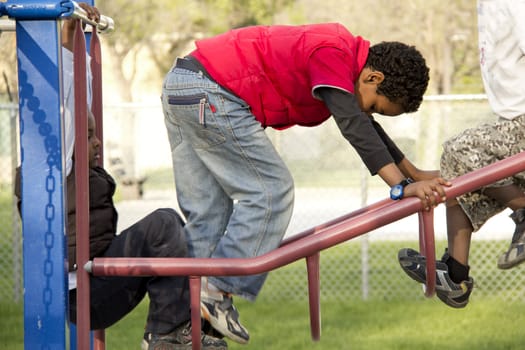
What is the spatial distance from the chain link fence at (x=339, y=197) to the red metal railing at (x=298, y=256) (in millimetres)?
3559

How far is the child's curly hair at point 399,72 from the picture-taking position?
3.43 m

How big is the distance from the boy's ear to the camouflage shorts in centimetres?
42

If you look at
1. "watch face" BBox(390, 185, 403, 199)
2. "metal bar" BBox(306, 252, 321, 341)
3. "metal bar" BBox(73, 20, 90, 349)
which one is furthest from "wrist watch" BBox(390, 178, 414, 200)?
"metal bar" BBox(73, 20, 90, 349)

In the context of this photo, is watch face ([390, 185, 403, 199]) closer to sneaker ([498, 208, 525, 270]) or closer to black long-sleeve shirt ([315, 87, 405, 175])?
black long-sleeve shirt ([315, 87, 405, 175])

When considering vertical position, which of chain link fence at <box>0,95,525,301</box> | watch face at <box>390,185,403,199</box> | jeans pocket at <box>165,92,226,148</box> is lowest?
chain link fence at <box>0,95,525,301</box>

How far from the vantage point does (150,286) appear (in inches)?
135

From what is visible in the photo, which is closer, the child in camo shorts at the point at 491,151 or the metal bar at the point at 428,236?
the metal bar at the point at 428,236

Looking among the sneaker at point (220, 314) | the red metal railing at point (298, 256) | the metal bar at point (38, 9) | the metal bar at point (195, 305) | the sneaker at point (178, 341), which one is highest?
the metal bar at point (38, 9)

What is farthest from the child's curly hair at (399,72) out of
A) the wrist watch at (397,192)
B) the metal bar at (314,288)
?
the metal bar at (314,288)

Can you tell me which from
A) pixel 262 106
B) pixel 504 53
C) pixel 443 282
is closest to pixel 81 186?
pixel 262 106

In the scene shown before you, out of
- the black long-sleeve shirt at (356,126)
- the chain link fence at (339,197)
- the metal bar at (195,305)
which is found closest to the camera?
the metal bar at (195,305)

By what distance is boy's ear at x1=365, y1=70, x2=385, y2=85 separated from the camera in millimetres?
3438

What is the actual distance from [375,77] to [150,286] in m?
1.05

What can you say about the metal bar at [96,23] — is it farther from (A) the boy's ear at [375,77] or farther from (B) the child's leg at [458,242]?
(B) the child's leg at [458,242]
